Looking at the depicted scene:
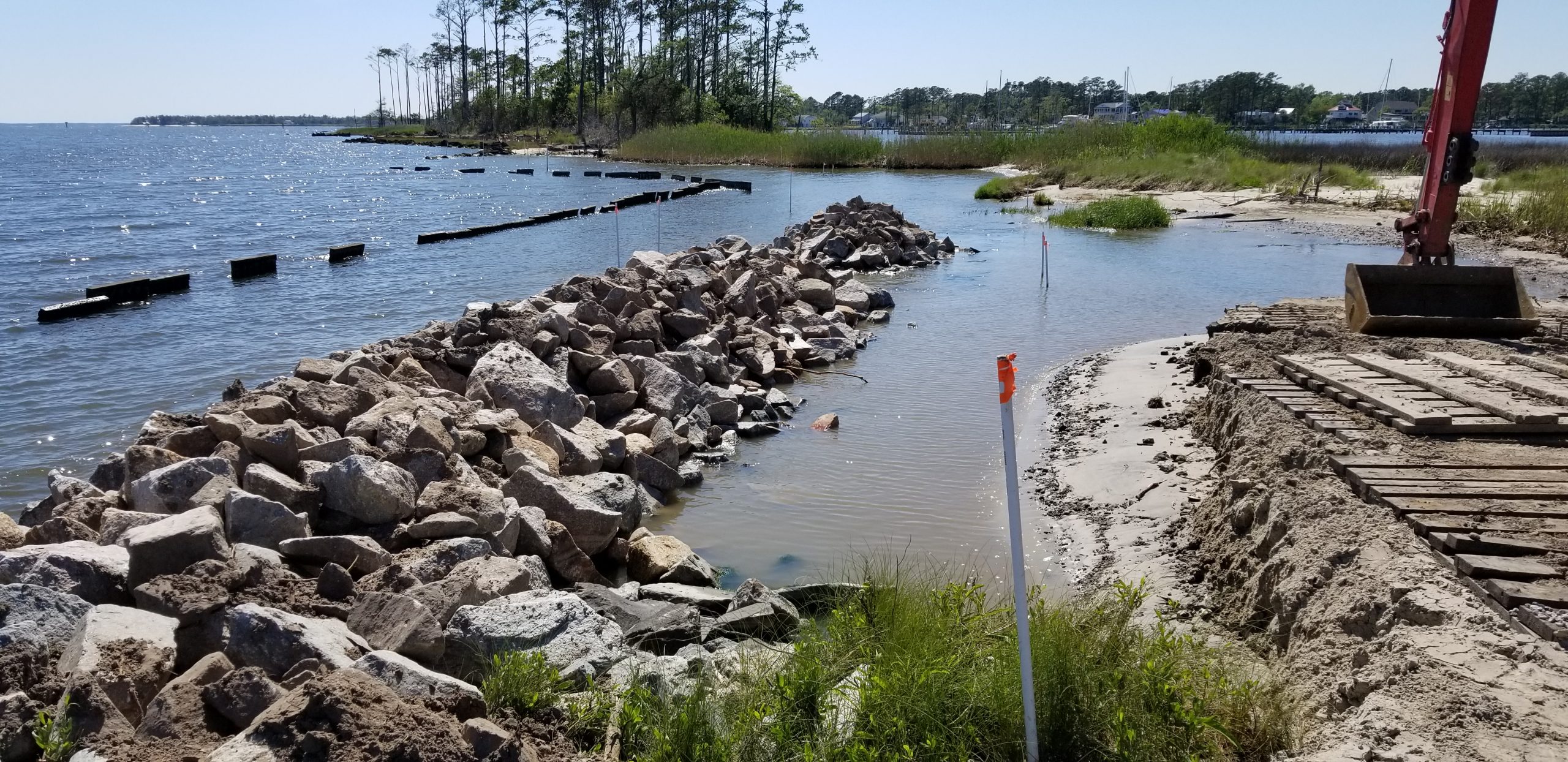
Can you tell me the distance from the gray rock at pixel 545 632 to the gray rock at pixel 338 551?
0.96 meters

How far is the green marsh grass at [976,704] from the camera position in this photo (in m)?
3.75

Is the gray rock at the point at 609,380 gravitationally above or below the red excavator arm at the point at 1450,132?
below

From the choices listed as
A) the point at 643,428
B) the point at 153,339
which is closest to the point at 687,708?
the point at 643,428

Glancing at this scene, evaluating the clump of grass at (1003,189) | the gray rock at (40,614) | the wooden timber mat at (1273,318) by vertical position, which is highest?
the clump of grass at (1003,189)

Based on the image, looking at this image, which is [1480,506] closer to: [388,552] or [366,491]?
[388,552]

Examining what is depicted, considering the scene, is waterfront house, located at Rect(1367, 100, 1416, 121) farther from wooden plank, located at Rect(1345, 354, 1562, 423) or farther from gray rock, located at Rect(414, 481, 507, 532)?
gray rock, located at Rect(414, 481, 507, 532)

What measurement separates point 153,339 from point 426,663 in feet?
36.8

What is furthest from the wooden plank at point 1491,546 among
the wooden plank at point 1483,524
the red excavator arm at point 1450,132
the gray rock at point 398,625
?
the red excavator arm at point 1450,132

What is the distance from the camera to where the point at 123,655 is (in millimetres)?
3916

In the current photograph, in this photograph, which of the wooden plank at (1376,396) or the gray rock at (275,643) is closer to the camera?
the gray rock at (275,643)

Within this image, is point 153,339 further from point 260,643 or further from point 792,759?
point 792,759

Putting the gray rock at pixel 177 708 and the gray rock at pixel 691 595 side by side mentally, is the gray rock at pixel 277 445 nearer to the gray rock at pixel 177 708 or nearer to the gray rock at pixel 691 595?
the gray rock at pixel 691 595

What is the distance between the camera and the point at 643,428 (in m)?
8.90

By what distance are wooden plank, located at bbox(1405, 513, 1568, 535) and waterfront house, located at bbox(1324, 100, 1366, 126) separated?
416 ft
